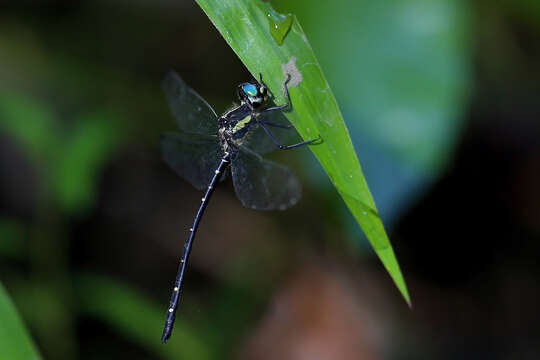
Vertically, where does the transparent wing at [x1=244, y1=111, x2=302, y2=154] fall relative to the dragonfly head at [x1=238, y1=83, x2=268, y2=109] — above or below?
below

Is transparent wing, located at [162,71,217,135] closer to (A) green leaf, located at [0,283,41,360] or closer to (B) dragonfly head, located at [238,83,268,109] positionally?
(B) dragonfly head, located at [238,83,268,109]

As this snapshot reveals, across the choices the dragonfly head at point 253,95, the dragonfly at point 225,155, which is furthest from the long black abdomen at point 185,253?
the dragonfly head at point 253,95

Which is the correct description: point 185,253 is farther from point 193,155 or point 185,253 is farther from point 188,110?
point 188,110

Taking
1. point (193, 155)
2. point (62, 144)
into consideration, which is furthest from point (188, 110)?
point (62, 144)

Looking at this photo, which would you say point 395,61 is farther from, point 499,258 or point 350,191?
point 499,258

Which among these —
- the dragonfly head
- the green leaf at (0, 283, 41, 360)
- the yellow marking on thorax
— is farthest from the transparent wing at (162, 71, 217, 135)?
the green leaf at (0, 283, 41, 360)
